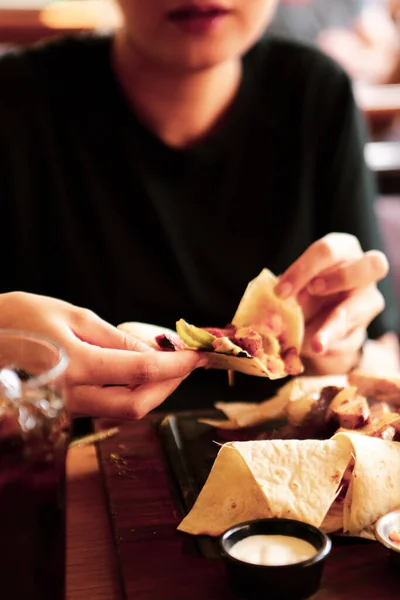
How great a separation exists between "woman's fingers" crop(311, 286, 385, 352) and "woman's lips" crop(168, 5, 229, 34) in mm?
647

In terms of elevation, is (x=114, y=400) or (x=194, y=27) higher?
(x=194, y=27)

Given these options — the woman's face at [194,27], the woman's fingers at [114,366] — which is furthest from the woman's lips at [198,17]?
the woman's fingers at [114,366]

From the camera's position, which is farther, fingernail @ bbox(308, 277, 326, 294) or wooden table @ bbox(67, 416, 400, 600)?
fingernail @ bbox(308, 277, 326, 294)

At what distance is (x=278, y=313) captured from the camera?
1526mm

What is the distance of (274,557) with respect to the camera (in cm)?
100

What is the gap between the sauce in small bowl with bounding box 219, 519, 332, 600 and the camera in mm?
954

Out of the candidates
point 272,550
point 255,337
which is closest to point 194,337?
point 255,337

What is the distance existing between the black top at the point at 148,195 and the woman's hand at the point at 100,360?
0.76 m

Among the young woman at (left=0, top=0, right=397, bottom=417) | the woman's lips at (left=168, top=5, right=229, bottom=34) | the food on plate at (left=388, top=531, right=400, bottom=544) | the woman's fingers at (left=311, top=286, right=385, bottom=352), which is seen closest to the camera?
the food on plate at (left=388, top=531, right=400, bottom=544)

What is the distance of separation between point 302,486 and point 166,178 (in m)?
1.09

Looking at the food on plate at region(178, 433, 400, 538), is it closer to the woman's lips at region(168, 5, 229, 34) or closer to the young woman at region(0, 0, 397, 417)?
the young woman at region(0, 0, 397, 417)

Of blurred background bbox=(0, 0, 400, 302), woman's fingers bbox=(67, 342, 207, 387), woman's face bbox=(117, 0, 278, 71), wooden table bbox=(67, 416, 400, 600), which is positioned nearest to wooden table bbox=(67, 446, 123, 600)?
wooden table bbox=(67, 416, 400, 600)

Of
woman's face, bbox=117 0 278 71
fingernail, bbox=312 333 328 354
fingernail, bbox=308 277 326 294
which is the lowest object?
fingernail, bbox=312 333 328 354

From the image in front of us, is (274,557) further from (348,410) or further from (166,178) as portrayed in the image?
(166,178)
